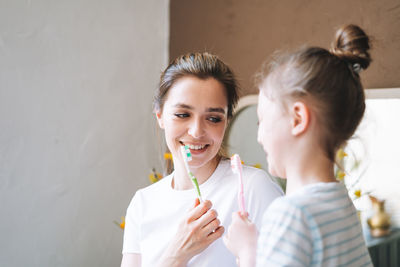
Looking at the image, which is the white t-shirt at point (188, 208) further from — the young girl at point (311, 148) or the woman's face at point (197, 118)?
the young girl at point (311, 148)

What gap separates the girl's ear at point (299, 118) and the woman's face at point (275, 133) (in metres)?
0.01

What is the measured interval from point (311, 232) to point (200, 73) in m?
0.53

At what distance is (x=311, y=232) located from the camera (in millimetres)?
519

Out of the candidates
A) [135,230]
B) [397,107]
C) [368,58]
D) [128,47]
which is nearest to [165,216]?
[135,230]

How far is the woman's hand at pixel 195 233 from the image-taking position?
0.77 meters

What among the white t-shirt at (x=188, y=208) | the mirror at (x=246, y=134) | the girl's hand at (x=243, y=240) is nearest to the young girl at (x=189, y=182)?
the white t-shirt at (x=188, y=208)

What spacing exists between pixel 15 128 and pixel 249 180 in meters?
0.88

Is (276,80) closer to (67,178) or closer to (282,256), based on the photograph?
(282,256)

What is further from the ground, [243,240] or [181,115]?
[181,115]

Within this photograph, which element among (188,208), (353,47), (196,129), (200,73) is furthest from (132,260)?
(353,47)

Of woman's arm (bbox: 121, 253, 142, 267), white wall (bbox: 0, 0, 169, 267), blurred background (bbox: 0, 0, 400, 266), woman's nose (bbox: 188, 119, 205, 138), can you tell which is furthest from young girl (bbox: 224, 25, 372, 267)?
white wall (bbox: 0, 0, 169, 267)

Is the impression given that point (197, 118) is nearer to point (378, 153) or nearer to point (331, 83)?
point (331, 83)

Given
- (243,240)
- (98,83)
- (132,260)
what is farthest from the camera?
(98,83)

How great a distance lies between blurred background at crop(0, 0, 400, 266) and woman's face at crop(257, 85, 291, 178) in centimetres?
69
